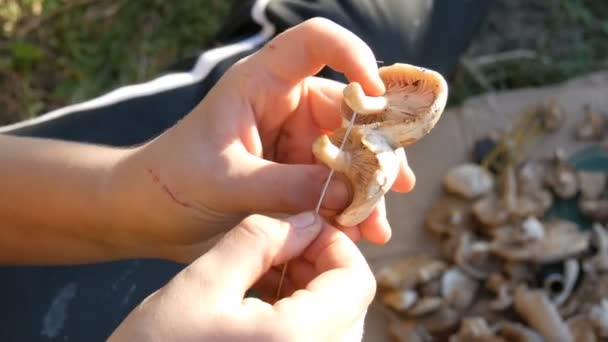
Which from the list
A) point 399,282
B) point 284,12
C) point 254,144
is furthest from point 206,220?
point 399,282

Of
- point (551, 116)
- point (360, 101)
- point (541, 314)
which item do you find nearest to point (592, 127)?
point (551, 116)

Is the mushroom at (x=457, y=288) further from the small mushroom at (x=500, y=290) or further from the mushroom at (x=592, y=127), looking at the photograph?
the mushroom at (x=592, y=127)

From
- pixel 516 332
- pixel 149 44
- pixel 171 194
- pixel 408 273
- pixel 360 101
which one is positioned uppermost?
pixel 360 101

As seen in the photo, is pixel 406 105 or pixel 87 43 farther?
pixel 87 43

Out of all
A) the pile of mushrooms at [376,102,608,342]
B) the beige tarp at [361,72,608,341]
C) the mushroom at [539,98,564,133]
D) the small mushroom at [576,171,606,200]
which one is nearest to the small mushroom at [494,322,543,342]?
the pile of mushrooms at [376,102,608,342]

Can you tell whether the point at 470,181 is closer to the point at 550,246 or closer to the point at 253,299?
the point at 550,246

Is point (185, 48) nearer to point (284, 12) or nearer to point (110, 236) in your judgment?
point (284, 12)
